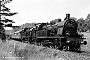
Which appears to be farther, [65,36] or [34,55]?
[65,36]

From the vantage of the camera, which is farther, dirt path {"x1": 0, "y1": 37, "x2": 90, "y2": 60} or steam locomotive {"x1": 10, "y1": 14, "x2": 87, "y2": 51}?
steam locomotive {"x1": 10, "y1": 14, "x2": 87, "y2": 51}

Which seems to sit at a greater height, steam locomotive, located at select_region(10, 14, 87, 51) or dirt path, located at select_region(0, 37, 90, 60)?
steam locomotive, located at select_region(10, 14, 87, 51)

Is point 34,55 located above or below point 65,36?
below

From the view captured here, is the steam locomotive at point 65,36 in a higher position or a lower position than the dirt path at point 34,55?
higher

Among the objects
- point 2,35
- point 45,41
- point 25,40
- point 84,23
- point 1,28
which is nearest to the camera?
point 1,28

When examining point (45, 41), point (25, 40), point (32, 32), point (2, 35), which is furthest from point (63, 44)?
point (25, 40)

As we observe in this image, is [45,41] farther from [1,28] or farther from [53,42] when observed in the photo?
[1,28]

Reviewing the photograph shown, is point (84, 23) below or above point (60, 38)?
above

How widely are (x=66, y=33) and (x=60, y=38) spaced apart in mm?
908

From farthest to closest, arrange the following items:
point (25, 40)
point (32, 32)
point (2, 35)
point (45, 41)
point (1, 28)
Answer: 1. point (25, 40)
2. point (32, 32)
3. point (45, 41)
4. point (2, 35)
5. point (1, 28)

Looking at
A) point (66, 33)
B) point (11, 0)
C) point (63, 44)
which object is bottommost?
point (63, 44)

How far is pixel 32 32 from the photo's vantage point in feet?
92.1

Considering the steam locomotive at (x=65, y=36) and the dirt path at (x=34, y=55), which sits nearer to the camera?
the dirt path at (x=34, y=55)

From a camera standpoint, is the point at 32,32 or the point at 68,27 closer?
the point at 68,27
